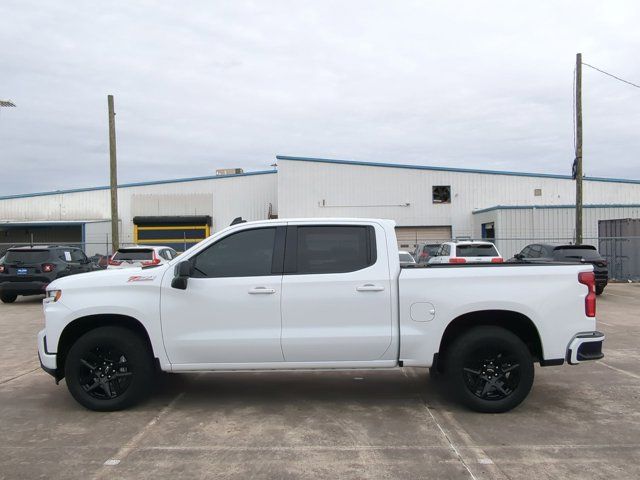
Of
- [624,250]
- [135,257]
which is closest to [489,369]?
[135,257]

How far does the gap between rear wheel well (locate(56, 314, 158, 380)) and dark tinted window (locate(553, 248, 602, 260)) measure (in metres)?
13.4

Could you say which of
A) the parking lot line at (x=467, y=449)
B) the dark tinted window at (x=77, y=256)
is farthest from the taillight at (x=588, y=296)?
the dark tinted window at (x=77, y=256)

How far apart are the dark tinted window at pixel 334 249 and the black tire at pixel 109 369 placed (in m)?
1.79

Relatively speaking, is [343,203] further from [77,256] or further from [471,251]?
[77,256]

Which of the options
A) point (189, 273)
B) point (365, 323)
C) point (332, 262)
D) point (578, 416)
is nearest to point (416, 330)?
point (365, 323)

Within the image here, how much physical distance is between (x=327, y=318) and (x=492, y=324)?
1678 millimetres

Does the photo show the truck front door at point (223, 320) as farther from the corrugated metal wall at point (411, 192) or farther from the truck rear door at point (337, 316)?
the corrugated metal wall at point (411, 192)

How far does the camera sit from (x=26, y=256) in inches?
609

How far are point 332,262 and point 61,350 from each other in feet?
9.47

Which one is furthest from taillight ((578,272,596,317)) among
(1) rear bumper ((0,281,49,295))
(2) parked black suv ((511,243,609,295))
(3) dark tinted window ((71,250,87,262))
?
(3) dark tinted window ((71,250,87,262))

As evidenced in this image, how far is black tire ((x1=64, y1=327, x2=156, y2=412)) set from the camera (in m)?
Result: 5.54

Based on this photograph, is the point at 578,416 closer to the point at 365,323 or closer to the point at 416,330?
the point at 416,330

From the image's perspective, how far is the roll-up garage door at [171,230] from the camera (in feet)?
120

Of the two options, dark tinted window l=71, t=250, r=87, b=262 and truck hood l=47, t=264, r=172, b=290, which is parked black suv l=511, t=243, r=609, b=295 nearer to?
truck hood l=47, t=264, r=172, b=290
